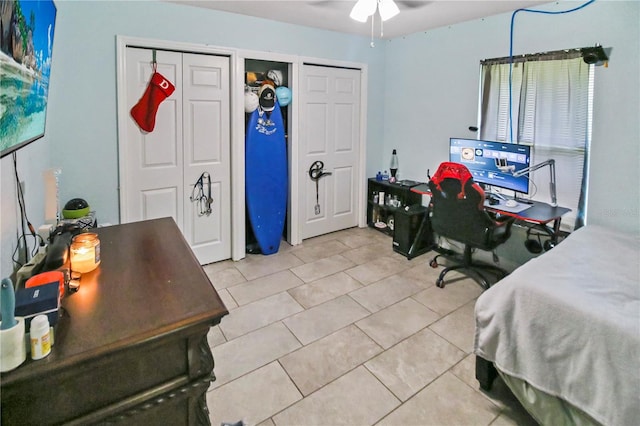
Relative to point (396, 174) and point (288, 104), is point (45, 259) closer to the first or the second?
point (288, 104)

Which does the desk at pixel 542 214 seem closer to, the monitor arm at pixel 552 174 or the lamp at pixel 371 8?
the monitor arm at pixel 552 174

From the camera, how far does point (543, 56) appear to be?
2.94 metres

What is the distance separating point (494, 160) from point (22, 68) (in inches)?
125

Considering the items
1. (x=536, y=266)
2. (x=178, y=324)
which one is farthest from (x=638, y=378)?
(x=178, y=324)

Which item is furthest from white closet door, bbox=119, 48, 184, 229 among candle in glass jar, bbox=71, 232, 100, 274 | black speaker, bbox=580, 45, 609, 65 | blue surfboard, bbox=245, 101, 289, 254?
black speaker, bbox=580, 45, 609, 65

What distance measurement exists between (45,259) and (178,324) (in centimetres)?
62

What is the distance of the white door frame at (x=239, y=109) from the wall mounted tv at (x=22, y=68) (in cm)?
131

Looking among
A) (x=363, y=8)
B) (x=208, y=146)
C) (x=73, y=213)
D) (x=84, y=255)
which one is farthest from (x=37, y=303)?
(x=208, y=146)

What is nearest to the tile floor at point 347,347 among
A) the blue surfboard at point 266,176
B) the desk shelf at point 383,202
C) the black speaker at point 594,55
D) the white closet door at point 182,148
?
the blue surfboard at point 266,176

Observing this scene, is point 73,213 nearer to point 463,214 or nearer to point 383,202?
point 463,214

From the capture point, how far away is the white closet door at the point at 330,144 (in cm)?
397

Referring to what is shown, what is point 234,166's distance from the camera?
349 cm

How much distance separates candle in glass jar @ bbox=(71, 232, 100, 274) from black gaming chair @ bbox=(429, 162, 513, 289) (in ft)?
7.96

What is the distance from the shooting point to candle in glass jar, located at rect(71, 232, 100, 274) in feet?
4.17
